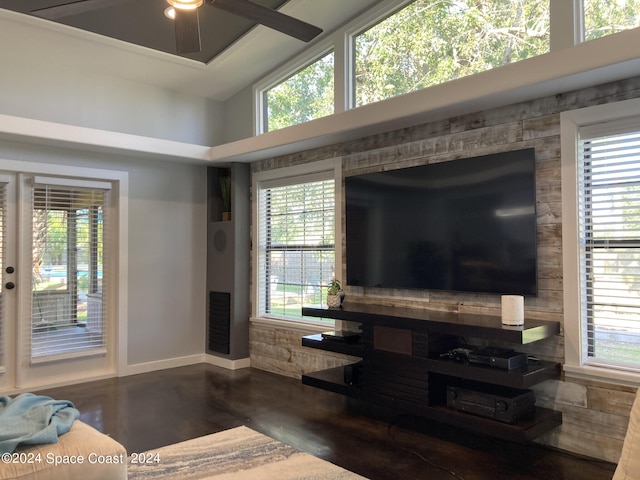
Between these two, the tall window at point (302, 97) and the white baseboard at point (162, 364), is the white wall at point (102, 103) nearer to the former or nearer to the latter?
the tall window at point (302, 97)

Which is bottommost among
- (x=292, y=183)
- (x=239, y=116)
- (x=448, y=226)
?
(x=448, y=226)

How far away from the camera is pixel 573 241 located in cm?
318

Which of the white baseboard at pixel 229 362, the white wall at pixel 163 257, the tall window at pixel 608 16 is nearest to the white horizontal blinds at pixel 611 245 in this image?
the tall window at pixel 608 16

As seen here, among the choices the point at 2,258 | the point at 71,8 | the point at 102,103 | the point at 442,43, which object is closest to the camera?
the point at 71,8

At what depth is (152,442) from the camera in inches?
131

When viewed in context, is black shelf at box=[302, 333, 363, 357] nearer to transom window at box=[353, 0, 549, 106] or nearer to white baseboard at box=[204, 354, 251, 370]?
white baseboard at box=[204, 354, 251, 370]

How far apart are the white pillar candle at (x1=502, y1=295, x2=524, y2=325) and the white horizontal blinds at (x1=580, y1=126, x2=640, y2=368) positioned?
44 centimetres

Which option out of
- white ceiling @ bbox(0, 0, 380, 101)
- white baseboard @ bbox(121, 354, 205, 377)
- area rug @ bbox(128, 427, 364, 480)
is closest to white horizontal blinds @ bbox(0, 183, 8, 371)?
white baseboard @ bbox(121, 354, 205, 377)

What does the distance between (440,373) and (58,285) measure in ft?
12.3

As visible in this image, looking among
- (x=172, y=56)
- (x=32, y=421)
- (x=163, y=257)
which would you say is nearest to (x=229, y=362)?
(x=163, y=257)

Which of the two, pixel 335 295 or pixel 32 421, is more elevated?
pixel 335 295

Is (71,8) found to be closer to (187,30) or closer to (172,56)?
(187,30)

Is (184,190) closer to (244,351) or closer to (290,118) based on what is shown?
(290,118)

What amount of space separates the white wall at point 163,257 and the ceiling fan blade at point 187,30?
2.48m
